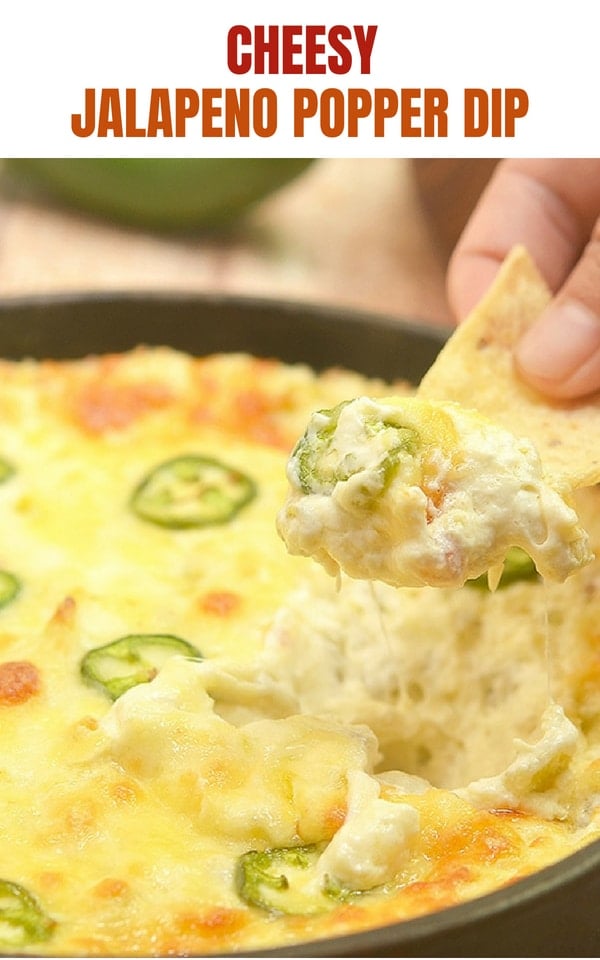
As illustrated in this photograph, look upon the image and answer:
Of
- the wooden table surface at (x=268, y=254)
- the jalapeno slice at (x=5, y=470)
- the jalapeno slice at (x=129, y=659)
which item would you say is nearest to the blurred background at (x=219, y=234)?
the wooden table surface at (x=268, y=254)

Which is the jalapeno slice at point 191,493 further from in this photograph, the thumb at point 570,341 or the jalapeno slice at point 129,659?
the thumb at point 570,341

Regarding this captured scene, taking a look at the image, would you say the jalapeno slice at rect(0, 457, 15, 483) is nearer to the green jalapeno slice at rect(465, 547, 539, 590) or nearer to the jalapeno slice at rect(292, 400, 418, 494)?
the green jalapeno slice at rect(465, 547, 539, 590)

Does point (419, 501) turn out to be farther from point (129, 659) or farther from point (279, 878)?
point (129, 659)

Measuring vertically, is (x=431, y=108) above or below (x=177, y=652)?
above

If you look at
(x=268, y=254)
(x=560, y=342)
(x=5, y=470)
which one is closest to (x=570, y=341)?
(x=560, y=342)

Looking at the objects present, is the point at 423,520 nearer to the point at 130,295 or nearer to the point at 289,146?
the point at 130,295

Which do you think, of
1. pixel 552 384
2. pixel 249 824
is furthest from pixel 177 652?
pixel 552 384
